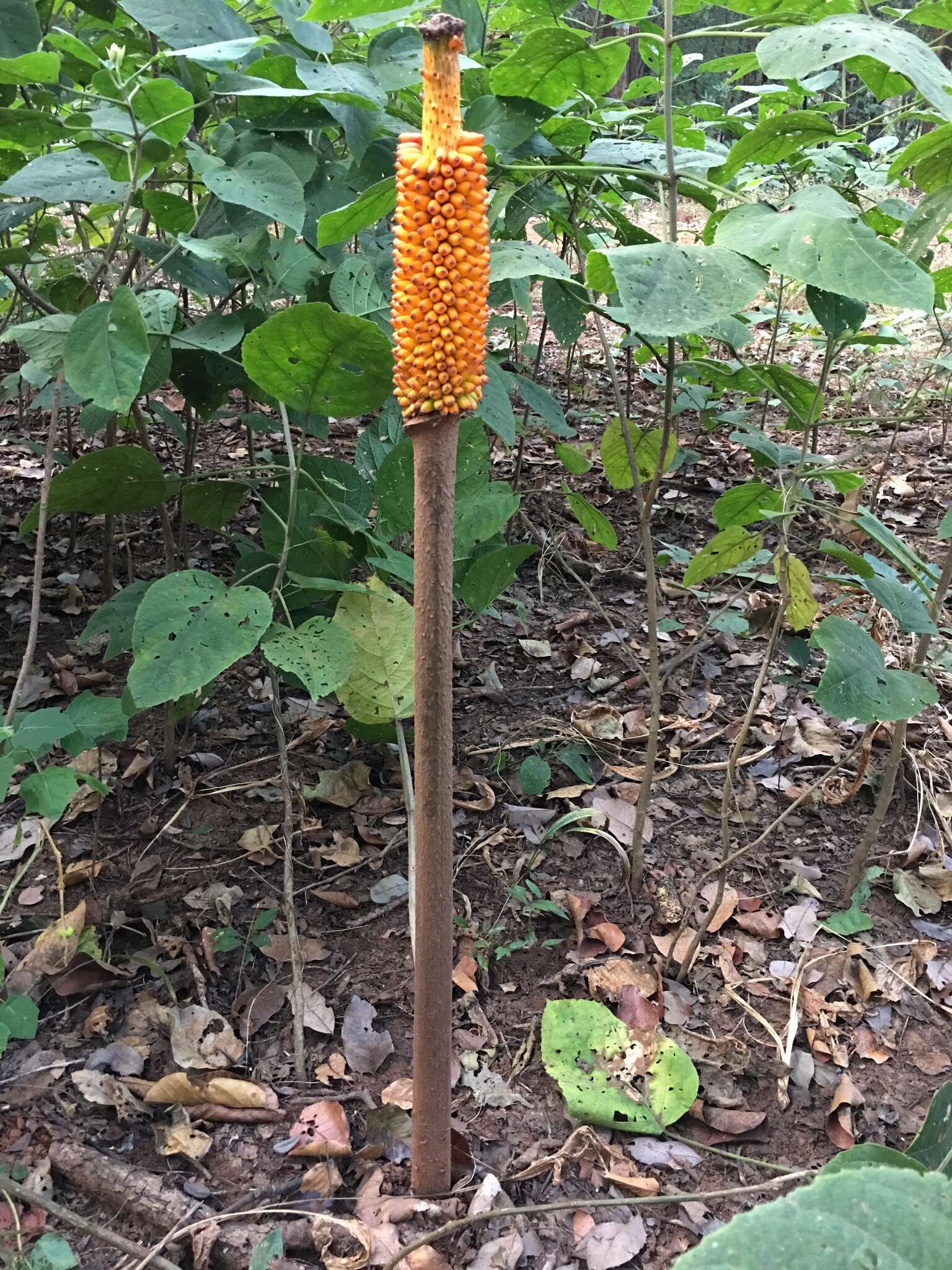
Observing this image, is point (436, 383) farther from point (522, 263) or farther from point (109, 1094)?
point (109, 1094)

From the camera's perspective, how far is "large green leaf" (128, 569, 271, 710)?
4.76ft

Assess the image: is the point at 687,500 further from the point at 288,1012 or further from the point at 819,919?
the point at 288,1012

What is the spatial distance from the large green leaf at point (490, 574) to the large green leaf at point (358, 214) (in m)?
0.81

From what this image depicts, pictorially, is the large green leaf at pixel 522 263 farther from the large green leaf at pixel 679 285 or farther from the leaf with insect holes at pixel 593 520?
the leaf with insect holes at pixel 593 520

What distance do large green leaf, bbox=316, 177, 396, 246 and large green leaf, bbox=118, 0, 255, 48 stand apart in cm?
35

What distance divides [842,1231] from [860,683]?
3.84ft

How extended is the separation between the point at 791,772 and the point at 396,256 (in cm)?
206

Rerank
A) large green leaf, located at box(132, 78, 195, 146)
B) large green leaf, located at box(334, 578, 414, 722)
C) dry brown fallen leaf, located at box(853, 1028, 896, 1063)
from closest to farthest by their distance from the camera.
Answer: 1. large green leaf, located at box(132, 78, 195, 146)
2. dry brown fallen leaf, located at box(853, 1028, 896, 1063)
3. large green leaf, located at box(334, 578, 414, 722)

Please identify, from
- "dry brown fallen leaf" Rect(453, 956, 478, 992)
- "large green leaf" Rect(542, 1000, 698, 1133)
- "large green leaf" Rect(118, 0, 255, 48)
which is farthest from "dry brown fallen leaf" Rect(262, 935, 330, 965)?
"large green leaf" Rect(118, 0, 255, 48)

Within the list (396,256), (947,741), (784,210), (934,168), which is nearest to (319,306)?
(396,256)

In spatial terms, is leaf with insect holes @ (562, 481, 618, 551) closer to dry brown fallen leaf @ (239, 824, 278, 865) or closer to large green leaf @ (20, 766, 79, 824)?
dry brown fallen leaf @ (239, 824, 278, 865)

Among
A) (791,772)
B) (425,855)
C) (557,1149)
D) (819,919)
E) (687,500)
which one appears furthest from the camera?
(687,500)

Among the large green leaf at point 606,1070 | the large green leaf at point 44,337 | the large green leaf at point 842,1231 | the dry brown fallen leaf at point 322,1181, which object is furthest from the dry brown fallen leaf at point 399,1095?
the large green leaf at point 44,337

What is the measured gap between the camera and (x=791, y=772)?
8.68 ft
